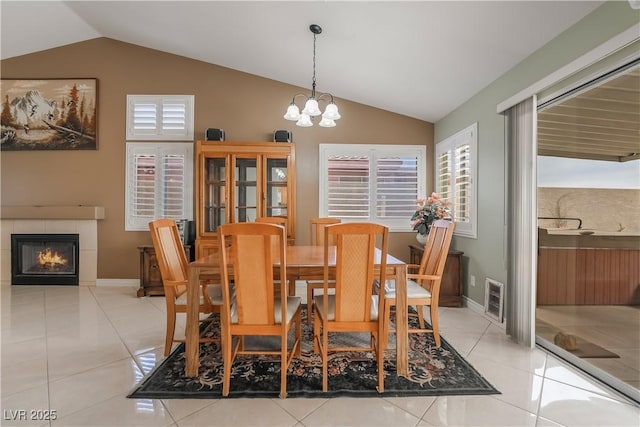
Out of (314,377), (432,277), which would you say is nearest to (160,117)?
(314,377)

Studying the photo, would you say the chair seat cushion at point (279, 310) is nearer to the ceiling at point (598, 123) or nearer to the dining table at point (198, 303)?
the dining table at point (198, 303)

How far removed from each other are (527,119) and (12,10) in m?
5.64

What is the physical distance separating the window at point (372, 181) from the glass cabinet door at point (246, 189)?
98 cm

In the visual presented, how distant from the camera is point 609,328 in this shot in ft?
8.25

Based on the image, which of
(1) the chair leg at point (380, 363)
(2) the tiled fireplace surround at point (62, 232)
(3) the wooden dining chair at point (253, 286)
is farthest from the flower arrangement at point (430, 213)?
(2) the tiled fireplace surround at point (62, 232)

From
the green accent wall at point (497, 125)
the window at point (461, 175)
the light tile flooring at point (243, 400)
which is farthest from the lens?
the window at point (461, 175)

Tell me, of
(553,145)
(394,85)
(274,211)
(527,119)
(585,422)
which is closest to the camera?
(585,422)

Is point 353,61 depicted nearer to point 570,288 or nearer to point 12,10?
point 570,288

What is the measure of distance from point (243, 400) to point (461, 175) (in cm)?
332

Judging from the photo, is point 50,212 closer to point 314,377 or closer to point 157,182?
point 157,182

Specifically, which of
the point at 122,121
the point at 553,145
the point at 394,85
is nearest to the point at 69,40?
the point at 122,121

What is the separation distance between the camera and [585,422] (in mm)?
1541

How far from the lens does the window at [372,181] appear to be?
4.34m

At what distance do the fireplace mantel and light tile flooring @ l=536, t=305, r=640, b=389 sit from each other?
5.57 metres
